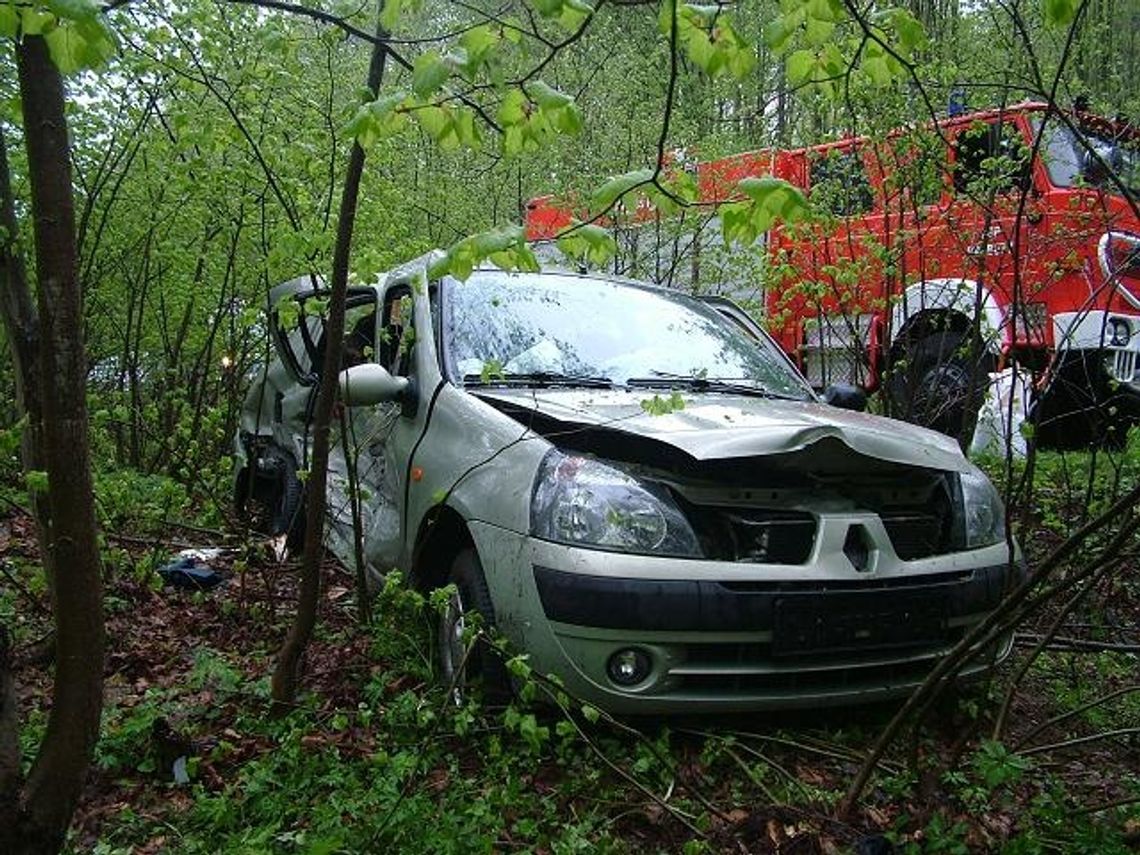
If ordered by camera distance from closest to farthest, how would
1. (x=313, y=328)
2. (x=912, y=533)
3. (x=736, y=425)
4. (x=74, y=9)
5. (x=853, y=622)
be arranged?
(x=74, y=9) → (x=853, y=622) → (x=736, y=425) → (x=912, y=533) → (x=313, y=328)

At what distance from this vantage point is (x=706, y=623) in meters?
2.62

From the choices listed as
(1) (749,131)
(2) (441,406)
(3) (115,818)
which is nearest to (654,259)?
(1) (749,131)

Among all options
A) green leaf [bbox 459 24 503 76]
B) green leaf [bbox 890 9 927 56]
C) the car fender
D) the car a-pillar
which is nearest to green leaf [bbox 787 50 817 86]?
green leaf [bbox 890 9 927 56]

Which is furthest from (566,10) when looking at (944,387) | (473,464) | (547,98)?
(944,387)

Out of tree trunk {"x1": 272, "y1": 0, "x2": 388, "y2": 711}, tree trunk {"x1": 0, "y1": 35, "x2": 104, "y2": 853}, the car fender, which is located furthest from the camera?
the car fender

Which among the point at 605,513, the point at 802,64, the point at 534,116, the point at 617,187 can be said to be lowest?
the point at 605,513

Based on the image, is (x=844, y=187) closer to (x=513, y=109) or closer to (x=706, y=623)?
(x=706, y=623)

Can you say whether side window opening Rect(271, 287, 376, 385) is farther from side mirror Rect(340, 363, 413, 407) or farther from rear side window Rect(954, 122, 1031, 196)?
rear side window Rect(954, 122, 1031, 196)

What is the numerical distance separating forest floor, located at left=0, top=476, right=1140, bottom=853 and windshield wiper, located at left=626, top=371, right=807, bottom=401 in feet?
3.98

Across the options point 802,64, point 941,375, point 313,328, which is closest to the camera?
point 802,64

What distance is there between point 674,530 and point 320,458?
1270 millimetres

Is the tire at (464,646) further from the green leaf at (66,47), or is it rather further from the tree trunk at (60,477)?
the green leaf at (66,47)

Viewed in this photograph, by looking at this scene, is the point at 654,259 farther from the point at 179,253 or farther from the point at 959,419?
the point at 179,253

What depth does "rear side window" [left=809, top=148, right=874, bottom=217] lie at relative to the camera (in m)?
6.08
